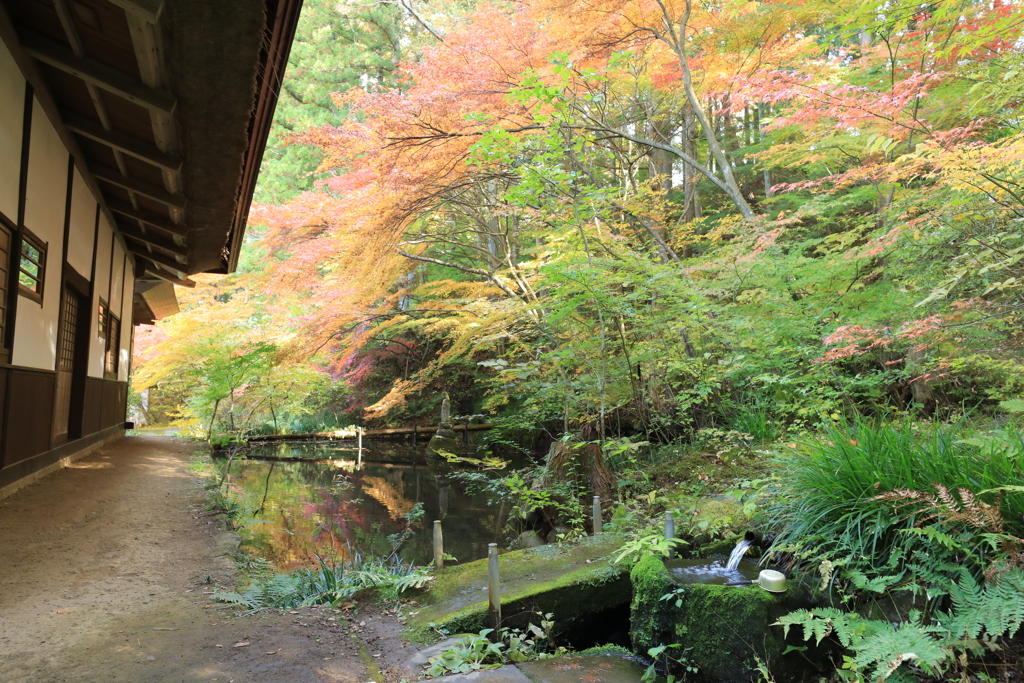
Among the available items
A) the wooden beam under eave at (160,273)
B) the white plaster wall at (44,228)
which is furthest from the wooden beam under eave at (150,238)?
the white plaster wall at (44,228)

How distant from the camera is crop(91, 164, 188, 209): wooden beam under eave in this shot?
7.04 metres

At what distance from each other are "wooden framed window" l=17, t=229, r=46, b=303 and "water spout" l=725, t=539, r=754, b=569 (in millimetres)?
6716

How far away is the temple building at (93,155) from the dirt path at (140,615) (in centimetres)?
106

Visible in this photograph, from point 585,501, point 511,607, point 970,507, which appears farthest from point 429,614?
point 970,507

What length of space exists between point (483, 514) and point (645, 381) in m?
3.37

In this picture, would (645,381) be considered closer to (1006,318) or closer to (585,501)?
(585,501)

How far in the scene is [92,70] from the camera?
461cm

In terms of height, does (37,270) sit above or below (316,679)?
above

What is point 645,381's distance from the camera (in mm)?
8648

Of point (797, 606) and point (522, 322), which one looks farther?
point (522, 322)

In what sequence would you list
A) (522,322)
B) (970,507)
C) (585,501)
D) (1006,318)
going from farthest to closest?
(522,322) < (585,501) < (1006,318) < (970,507)

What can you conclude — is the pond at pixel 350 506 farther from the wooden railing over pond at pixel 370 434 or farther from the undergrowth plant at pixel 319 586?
the undergrowth plant at pixel 319 586

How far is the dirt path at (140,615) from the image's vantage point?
2.97 m

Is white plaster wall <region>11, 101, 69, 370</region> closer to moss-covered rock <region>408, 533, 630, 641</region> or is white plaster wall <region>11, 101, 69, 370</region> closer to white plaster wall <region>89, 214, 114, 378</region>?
white plaster wall <region>89, 214, 114, 378</region>
